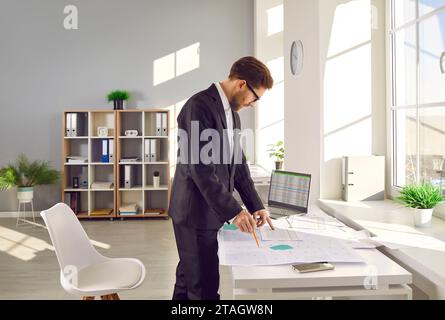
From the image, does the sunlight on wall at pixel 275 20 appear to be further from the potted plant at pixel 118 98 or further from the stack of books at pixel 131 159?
the stack of books at pixel 131 159

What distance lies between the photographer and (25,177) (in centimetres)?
586

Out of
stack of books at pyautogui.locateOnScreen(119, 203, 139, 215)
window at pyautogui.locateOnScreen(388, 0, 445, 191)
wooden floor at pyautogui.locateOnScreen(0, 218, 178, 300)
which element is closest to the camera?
window at pyautogui.locateOnScreen(388, 0, 445, 191)

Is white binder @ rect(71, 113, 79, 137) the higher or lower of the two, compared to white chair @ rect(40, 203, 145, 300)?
higher

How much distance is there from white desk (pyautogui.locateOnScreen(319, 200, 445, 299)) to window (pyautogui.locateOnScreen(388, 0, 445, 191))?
0.91 feet

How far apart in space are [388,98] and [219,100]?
1.48 metres

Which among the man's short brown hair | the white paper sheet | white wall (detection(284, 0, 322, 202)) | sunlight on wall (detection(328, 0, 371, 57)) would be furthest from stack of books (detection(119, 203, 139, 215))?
the man's short brown hair

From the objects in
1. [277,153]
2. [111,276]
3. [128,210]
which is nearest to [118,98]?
[128,210]

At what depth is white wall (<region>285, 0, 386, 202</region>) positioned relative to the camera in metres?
2.95

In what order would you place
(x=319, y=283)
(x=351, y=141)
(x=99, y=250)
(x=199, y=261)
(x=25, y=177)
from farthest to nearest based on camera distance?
(x=25, y=177) → (x=99, y=250) → (x=351, y=141) → (x=199, y=261) → (x=319, y=283)

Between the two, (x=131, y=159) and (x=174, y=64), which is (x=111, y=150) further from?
(x=174, y=64)

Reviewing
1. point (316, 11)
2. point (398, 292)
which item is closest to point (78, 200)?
point (316, 11)

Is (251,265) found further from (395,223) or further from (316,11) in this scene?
(316,11)

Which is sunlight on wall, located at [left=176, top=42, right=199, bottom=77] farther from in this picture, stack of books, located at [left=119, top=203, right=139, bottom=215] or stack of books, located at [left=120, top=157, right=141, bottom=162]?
stack of books, located at [left=119, top=203, right=139, bottom=215]

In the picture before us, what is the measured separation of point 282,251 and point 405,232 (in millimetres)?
675
